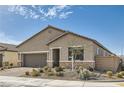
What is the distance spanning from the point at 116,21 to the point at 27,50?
19.3 ft

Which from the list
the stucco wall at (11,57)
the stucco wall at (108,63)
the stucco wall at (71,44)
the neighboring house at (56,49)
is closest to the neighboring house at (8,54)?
the stucco wall at (11,57)

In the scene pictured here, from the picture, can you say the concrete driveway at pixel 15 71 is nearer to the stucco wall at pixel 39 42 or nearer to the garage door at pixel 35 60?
the garage door at pixel 35 60

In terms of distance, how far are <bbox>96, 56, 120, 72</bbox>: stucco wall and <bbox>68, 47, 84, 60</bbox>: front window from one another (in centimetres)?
134

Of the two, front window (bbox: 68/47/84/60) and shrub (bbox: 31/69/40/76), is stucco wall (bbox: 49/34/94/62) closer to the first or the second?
front window (bbox: 68/47/84/60)

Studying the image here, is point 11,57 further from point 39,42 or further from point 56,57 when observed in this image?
point 56,57

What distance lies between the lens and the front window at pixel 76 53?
19.0 metres

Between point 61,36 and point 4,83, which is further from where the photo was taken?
point 61,36

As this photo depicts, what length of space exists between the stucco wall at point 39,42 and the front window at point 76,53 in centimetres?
140

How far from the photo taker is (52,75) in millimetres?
17719

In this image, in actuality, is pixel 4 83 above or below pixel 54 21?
below
